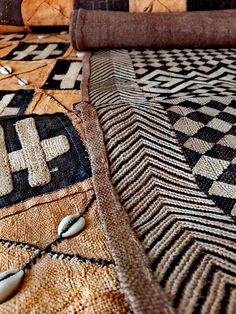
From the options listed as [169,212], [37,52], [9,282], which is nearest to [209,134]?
[169,212]

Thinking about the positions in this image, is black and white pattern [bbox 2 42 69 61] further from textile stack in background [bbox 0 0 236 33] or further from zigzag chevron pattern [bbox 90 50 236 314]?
zigzag chevron pattern [bbox 90 50 236 314]

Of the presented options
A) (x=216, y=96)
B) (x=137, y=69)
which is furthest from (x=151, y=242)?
(x=137, y=69)

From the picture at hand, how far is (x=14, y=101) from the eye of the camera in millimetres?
749

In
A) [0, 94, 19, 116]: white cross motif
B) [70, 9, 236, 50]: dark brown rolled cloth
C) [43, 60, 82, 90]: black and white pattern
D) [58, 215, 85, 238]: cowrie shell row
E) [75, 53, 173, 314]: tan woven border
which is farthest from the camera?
[70, 9, 236, 50]: dark brown rolled cloth

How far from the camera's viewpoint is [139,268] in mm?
328

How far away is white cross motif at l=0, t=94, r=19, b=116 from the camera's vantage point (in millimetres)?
698

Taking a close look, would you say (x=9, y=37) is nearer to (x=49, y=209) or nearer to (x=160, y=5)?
(x=160, y=5)

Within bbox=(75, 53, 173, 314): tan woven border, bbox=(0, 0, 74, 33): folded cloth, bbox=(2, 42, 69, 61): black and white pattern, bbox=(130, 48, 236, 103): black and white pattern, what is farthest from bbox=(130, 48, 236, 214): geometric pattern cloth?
bbox=(0, 0, 74, 33): folded cloth

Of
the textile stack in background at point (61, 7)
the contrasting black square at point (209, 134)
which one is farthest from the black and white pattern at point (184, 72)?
the textile stack in background at point (61, 7)

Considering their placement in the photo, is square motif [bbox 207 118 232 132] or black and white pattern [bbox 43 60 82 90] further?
black and white pattern [bbox 43 60 82 90]

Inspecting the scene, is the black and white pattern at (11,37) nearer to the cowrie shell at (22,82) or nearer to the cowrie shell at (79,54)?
the cowrie shell at (79,54)

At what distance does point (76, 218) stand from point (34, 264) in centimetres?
7

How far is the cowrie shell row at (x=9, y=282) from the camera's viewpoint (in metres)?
0.34

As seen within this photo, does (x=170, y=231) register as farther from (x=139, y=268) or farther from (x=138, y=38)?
(x=138, y=38)
